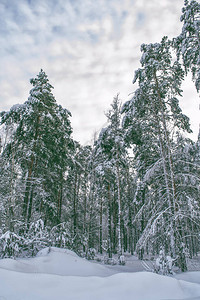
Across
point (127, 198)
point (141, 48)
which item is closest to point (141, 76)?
point (141, 48)

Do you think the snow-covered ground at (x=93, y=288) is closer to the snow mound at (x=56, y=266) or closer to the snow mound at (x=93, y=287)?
the snow mound at (x=93, y=287)

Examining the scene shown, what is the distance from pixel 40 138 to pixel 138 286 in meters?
11.0

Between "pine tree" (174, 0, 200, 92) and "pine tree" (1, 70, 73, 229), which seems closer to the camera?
"pine tree" (174, 0, 200, 92)

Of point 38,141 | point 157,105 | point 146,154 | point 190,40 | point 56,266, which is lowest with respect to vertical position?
point 56,266

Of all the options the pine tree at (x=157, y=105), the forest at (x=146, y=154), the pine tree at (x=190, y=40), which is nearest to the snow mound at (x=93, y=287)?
the forest at (x=146, y=154)

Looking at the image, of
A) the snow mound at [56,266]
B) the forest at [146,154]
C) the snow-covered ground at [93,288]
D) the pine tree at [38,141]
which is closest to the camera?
the snow-covered ground at [93,288]

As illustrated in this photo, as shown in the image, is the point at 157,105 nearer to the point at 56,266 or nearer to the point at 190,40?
the point at 190,40

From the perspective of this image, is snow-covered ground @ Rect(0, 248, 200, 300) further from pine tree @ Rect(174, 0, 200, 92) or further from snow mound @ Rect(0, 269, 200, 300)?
pine tree @ Rect(174, 0, 200, 92)

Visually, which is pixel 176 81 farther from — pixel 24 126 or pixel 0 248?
pixel 0 248

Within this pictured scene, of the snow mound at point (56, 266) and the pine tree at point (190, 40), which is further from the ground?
the pine tree at point (190, 40)

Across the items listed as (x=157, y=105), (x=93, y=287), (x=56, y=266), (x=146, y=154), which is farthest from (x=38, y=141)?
(x=93, y=287)

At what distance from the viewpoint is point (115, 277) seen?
3711 mm

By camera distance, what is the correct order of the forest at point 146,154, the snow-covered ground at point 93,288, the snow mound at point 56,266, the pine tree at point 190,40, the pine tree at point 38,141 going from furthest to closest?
the pine tree at point 38,141, the pine tree at point 190,40, the forest at point 146,154, the snow mound at point 56,266, the snow-covered ground at point 93,288

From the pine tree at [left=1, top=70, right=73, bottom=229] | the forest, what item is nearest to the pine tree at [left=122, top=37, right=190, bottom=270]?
the forest
